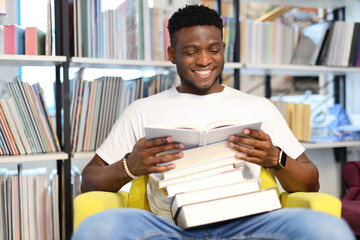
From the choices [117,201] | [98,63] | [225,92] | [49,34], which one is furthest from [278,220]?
[49,34]

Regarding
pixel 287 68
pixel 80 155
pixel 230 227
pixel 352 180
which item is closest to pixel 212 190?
pixel 230 227

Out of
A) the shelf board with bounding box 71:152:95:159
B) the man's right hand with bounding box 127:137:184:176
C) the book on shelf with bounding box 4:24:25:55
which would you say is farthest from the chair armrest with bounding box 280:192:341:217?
the book on shelf with bounding box 4:24:25:55

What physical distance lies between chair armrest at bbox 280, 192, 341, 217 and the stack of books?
125mm

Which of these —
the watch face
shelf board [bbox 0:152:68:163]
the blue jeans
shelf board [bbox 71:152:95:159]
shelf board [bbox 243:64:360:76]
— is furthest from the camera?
shelf board [bbox 243:64:360:76]

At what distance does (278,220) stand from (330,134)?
1614mm

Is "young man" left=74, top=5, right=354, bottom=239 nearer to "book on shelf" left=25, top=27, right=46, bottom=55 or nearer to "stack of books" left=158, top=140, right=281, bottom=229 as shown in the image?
"stack of books" left=158, top=140, right=281, bottom=229

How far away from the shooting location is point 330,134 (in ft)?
8.50

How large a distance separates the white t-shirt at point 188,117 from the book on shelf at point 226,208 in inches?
12.5

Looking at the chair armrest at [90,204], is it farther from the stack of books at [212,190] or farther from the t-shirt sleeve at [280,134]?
the t-shirt sleeve at [280,134]

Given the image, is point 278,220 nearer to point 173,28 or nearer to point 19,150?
point 173,28

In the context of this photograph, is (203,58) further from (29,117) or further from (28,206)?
(28,206)

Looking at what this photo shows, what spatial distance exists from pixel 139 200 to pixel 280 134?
22.6 inches

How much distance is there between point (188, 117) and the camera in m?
1.55

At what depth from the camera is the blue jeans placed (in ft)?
3.27
